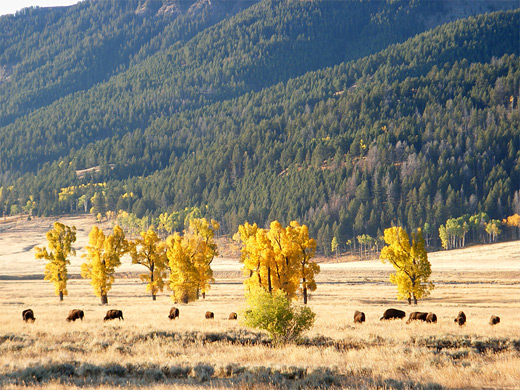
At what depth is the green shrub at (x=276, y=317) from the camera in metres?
25.6

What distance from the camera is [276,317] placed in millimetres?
25562

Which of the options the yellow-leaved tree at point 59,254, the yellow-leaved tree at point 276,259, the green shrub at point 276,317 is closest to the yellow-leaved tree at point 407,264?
the yellow-leaved tree at point 276,259

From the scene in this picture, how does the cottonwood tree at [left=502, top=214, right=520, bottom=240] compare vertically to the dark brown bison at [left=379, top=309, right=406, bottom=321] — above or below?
above

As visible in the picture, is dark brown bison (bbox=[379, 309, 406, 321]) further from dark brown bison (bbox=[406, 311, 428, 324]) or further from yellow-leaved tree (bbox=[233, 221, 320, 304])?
yellow-leaved tree (bbox=[233, 221, 320, 304])

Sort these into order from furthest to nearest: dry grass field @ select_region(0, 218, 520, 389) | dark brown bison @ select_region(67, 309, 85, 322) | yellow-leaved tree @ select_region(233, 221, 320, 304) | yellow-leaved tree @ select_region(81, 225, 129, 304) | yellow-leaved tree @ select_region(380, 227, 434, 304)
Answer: yellow-leaved tree @ select_region(81, 225, 129, 304) < yellow-leaved tree @ select_region(380, 227, 434, 304) < yellow-leaved tree @ select_region(233, 221, 320, 304) < dark brown bison @ select_region(67, 309, 85, 322) < dry grass field @ select_region(0, 218, 520, 389)

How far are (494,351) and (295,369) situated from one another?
11.4 meters

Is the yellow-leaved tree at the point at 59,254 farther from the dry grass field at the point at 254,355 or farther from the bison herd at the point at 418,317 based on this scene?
the bison herd at the point at 418,317

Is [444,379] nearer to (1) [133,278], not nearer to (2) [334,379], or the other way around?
(2) [334,379]

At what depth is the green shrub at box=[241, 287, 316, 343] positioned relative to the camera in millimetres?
25594

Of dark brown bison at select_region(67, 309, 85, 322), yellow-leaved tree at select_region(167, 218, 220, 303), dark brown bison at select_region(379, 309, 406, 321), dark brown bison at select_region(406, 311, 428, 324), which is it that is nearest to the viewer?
dark brown bison at select_region(67, 309, 85, 322)

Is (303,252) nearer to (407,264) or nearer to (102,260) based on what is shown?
(407,264)

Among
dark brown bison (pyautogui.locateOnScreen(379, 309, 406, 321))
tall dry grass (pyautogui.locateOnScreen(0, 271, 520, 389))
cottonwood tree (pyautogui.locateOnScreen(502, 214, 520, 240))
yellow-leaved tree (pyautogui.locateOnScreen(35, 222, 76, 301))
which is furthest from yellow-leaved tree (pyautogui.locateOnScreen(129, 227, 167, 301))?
cottonwood tree (pyautogui.locateOnScreen(502, 214, 520, 240))

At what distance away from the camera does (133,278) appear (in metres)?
106

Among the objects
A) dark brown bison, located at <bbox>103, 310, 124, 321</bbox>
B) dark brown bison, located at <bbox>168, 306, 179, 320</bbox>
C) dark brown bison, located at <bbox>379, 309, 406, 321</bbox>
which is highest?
dark brown bison, located at <bbox>103, 310, 124, 321</bbox>
